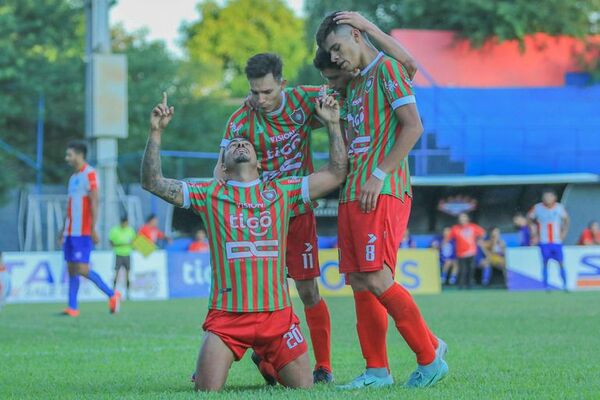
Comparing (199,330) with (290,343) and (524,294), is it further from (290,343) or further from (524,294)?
(524,294)

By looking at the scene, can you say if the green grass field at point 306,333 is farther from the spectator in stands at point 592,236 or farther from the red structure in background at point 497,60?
the red structure in background at point 497,60

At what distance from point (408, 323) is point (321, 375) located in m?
1.00

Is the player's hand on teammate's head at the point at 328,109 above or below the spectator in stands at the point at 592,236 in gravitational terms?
above

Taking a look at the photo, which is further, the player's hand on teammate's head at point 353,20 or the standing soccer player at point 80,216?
the standing soccer player at point 80,216

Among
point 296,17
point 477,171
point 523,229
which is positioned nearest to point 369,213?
point 523,229

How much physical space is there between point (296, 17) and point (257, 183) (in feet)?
221

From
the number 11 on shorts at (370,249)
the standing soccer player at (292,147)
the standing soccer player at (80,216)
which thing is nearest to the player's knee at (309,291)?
the standing soccer player at (292,147)

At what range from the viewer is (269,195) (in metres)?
7.30

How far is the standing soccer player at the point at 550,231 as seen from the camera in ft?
74.4

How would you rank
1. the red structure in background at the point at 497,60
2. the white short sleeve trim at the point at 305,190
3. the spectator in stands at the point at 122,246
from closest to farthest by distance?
the white short sleeve trim at the point at 305,190, the spectator in stands at the point at 122,246, the red structure in background at the point at 497,60

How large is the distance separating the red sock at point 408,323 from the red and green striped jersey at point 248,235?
2.15 ft

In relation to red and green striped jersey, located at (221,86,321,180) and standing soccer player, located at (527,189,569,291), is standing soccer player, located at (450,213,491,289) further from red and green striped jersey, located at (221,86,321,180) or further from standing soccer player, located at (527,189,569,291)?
red and green striped jersey, located at (221,86,321,180)

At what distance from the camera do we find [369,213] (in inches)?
277

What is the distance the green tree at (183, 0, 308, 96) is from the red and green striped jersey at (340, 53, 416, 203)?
60807 mm
